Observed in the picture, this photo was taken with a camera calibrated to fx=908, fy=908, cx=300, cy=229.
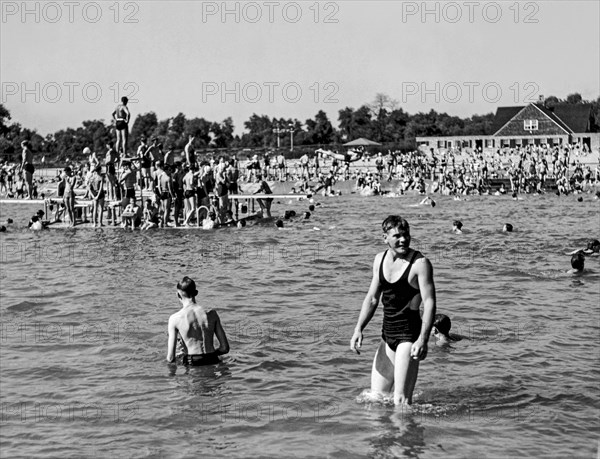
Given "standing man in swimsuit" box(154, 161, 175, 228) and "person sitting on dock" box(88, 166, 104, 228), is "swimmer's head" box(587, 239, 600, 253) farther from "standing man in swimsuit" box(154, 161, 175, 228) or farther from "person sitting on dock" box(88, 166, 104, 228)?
"person sitting on dock" box(88, 166, 104, 228)

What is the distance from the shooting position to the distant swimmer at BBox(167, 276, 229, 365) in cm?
1073

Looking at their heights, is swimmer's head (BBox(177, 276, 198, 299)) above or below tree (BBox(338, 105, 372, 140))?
below

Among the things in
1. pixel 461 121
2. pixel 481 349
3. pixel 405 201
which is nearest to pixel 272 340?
pixel 481 349

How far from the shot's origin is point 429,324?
25.6 ft

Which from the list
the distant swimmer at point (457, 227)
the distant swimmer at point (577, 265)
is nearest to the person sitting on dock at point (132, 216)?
the distant swimmer at point (457, 227)

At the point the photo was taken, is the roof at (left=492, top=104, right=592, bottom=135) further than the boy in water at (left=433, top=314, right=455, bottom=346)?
Yes

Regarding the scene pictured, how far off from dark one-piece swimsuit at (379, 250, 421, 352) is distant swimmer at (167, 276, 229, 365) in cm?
319

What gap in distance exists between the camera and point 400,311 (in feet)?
26.4

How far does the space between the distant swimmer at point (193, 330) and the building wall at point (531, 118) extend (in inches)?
3378

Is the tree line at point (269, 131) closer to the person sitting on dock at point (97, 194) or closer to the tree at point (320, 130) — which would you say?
the tree at point (320, 130)

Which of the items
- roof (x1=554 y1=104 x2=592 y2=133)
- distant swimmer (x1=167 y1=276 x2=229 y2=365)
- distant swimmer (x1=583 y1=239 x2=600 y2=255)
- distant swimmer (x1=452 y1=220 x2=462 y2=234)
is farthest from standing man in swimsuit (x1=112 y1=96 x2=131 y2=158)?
roof (x1=554 y1=104 x2=592 y2=133)

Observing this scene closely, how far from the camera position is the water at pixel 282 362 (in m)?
8.91

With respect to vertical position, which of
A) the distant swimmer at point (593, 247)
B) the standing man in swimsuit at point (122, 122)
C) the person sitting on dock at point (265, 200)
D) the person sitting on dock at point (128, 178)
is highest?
the standing man in swimsuit at point (122, 122)

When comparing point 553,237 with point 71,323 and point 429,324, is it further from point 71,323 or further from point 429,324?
point 429,324
